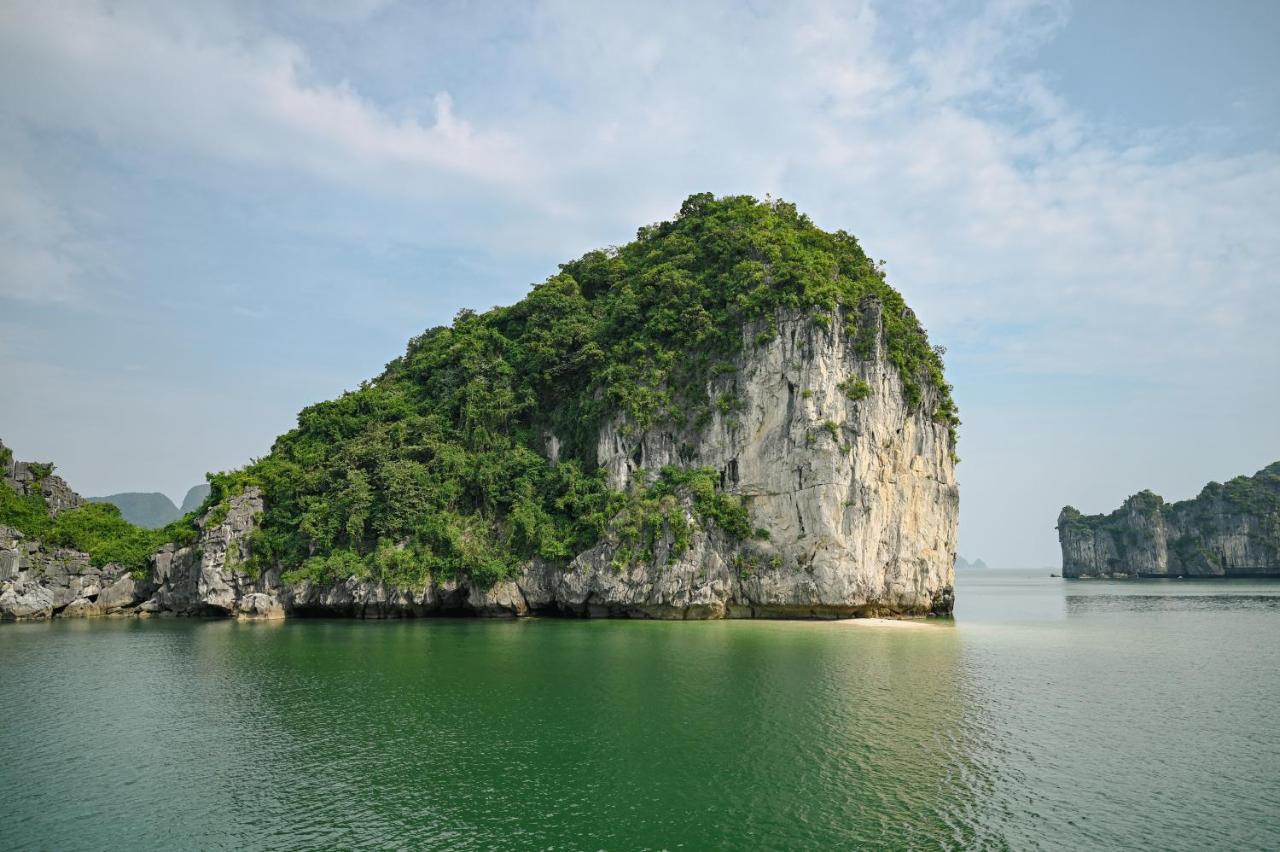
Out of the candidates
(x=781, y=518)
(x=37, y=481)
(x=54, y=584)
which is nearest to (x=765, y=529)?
(x=781, y=518)

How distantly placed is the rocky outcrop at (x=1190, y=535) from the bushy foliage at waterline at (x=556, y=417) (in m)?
93.4

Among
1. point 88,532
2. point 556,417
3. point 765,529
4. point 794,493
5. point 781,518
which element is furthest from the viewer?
point 88,532

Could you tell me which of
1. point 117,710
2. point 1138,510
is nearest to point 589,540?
point 117,710

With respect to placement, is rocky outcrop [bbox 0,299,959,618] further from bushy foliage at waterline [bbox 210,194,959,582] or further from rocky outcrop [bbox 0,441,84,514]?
rocky outcrop [bbox 0,441,84,514]

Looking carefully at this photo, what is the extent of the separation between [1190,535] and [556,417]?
120867 millimetres

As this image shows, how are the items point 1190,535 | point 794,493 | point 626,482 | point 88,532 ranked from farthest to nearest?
point 1190,535
point 88,532
point 626,482
point 794,493

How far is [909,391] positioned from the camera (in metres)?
48.1

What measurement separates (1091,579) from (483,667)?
141748mm

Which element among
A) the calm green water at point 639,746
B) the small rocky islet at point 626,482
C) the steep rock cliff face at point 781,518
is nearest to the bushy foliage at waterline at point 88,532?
the small rocky islet at point 626,482

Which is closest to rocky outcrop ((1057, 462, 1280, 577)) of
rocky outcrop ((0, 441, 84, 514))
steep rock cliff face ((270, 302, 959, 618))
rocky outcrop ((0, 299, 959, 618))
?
rocky outcrop ((0, 299, 959, 618))

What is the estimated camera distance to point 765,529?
144 feet

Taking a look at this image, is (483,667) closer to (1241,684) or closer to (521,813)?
(521,813)

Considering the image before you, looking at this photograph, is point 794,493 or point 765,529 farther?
point 765,529

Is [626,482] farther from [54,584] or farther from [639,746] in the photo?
[54,584]
